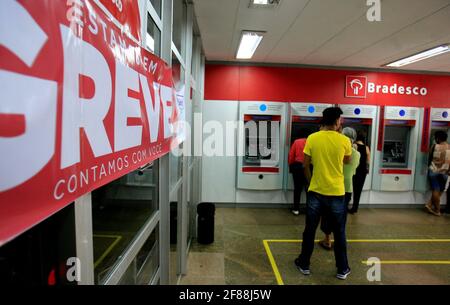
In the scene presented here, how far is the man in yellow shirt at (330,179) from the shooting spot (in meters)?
2.67

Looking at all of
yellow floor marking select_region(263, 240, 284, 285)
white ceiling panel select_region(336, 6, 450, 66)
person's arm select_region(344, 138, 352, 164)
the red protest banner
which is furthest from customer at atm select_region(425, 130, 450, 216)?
the red protest banner

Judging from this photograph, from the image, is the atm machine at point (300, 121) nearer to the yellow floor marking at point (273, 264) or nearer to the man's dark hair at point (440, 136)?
the yellow floor marking at point (273, 264)

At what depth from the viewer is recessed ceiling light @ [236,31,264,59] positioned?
3607 mm

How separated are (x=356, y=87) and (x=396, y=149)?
149 centimetres

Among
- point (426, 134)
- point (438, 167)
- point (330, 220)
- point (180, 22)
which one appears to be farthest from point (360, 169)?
point (180, 22)

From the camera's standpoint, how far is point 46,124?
0.50m

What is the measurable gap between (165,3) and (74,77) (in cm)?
148

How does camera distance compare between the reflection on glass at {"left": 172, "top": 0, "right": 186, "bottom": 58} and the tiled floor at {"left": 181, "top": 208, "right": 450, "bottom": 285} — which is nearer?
the reflection on glass at {"left": 172, "top": 0, "right": 186, "bottom": 58}

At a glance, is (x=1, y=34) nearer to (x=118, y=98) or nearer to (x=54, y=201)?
(x=54, y=201)

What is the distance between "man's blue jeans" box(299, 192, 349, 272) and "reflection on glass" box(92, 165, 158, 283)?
5.55 feet

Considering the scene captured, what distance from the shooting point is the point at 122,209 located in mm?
3734

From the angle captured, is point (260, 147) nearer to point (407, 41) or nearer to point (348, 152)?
point (348, 152)

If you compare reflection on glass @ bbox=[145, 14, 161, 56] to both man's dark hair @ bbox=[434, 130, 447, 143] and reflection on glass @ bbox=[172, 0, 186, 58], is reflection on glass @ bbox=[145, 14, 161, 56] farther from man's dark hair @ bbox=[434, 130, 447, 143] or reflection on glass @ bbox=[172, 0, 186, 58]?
man's dark hair @ bbox=[434, 130, 447, 143]

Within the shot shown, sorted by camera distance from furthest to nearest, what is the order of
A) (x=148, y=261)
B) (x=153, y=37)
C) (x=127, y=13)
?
(x=148, y=261)
(x=153, y=37)
(x=127, y=13)
